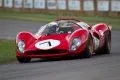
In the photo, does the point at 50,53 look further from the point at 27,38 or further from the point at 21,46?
the point at 27,38

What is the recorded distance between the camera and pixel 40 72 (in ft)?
48.3

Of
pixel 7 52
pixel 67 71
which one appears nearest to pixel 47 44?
pixel 67 71

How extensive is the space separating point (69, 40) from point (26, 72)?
3869 millimetres

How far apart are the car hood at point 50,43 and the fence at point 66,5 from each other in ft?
108

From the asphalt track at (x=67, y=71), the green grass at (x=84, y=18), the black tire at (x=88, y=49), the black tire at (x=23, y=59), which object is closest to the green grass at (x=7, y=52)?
the black tire at (x=23, y=59)

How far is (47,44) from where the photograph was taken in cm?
1828

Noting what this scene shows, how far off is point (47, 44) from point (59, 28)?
1.62m

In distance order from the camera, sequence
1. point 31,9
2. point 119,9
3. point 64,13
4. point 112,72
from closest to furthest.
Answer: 1. point 112,72
2. point 119,9
3. point 64,13
4. point 31,9

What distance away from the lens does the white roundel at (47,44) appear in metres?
18.2

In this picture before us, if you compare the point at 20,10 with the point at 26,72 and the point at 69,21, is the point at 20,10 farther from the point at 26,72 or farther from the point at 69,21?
the point at 26,72

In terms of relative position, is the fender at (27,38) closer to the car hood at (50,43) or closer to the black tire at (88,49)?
the car hood at (50,43)

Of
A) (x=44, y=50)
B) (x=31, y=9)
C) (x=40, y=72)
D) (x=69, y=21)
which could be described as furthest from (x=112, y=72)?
(x=31, y=9)

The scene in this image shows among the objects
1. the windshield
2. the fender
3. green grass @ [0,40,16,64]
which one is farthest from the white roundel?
green grass @ [0,40,16,64]

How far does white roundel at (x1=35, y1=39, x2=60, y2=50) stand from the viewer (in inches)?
716
